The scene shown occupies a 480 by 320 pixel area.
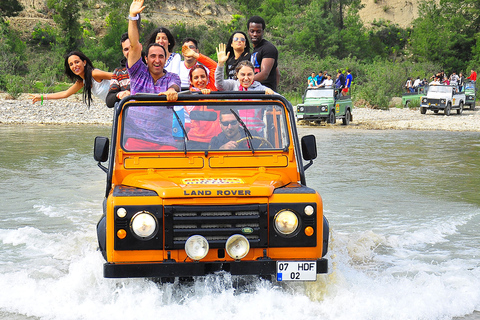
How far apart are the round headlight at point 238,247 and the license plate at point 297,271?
28 cm

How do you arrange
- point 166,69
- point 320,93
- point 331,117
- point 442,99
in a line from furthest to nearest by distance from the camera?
1. point 442,99
2. point 320,93
3. point 331,117
4. point 166,69

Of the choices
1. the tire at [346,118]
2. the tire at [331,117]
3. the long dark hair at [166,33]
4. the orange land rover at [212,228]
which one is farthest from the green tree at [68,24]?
the orange land rover at [212,228]

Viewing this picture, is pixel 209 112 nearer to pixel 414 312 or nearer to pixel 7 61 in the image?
pixel 414 312

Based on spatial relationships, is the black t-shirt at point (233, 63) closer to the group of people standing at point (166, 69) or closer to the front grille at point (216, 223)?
→ the group of people standing at point (166, 69)

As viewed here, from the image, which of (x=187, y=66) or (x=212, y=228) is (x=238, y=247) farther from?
(x=187, y=66)

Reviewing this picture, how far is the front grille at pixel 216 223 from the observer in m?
4.25

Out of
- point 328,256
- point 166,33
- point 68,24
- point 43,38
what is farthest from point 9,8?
point 328,256

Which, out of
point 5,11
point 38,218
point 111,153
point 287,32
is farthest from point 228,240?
point 5,11

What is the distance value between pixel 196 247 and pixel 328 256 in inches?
89.7

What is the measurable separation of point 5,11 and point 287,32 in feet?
84.2

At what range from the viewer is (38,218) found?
8.33 metres

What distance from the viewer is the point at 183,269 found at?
426cm

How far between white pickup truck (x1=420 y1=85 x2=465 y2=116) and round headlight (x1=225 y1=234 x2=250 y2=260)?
1024 inches

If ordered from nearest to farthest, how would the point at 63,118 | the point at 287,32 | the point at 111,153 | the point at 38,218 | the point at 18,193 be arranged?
the point at 111,153 < the point at 38,218 < the point at 18,193 < the point at 63,118 < the point at 287,32
